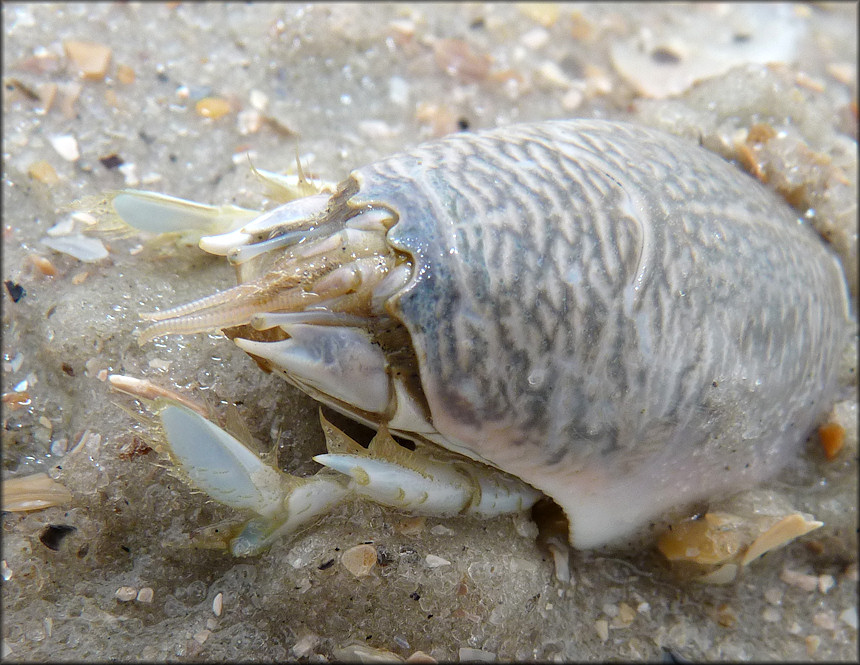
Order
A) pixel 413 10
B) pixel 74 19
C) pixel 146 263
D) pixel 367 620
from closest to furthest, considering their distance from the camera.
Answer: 1. pixel 367 620
2. pixel 146 263
3. pixel 74 19
4. pixel 413 10

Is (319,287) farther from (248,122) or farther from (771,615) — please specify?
(771,615)

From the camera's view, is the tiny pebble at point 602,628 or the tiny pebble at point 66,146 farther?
the tiny pebble at point 66,146

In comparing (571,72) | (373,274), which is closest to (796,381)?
(373,274)

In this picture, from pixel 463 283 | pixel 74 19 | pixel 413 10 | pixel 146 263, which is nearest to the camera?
pixel 463 283

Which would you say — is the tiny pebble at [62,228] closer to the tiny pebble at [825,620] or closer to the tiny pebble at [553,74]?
the tiny pebble at [553,74]

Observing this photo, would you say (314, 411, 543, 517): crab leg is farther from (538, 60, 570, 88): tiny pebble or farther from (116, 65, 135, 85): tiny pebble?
(538, 60, 570, 88): tiny pebble

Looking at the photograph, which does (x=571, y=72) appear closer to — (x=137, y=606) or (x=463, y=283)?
(x=463, y=283)

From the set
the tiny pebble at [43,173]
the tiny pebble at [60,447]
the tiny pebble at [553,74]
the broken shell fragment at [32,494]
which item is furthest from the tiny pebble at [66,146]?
the tiny pebble at [553,74]
